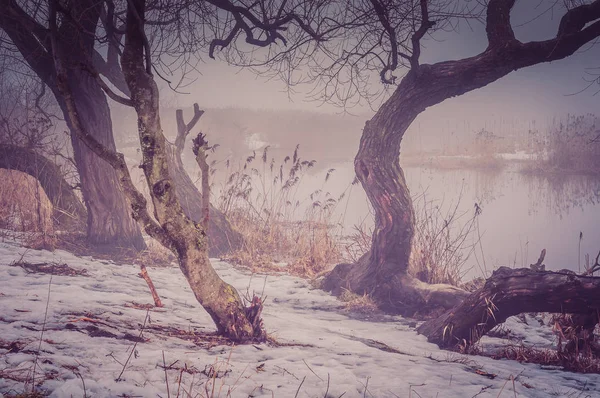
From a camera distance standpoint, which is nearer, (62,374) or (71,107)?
(62,374)

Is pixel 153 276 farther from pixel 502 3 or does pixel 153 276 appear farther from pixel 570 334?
pixel 502 3

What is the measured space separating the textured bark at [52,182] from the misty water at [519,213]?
4.75 m

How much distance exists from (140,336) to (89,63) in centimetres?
167

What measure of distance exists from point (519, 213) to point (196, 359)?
11354mm

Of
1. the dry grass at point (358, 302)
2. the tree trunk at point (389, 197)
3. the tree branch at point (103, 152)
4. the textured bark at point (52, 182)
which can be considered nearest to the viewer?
the tree branch at point (103, 152)

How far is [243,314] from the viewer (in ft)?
9.64

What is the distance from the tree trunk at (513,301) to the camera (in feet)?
10.4

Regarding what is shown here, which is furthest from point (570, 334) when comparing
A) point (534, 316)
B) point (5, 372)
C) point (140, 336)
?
point (5, 372)

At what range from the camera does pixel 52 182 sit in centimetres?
727

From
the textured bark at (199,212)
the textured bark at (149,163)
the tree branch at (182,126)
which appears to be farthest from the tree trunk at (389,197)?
the tree branch at (182,126)

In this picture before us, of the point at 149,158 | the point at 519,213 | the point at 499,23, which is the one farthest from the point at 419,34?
the point at 519,213

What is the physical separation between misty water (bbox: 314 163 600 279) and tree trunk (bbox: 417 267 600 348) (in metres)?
1.89

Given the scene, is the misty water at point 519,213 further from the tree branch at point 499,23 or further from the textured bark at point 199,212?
the textured bark at point 199,212

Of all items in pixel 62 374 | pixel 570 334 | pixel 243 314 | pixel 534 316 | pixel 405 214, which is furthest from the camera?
pixel 405 214
